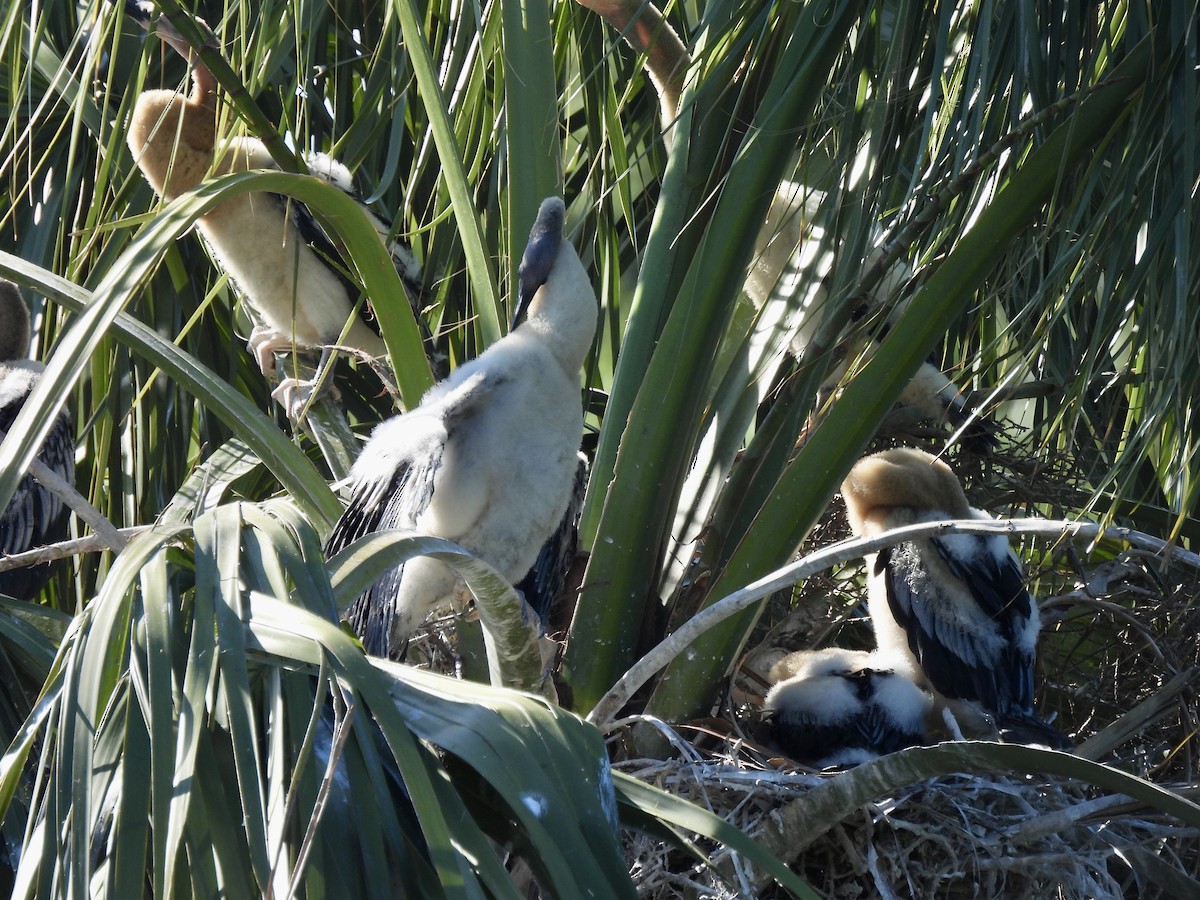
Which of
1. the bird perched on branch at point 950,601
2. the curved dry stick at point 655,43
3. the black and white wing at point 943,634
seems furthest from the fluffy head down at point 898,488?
the curved dry stick at point 655,43

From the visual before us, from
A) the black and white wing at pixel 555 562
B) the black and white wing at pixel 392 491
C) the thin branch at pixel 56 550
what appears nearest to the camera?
the thin branch at pixel 56 550

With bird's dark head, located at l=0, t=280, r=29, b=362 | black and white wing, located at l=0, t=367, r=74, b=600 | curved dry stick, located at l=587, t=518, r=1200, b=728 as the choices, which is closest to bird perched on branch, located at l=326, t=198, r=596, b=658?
curved dry stick, located at l=587, t=518, r=1200, b=728

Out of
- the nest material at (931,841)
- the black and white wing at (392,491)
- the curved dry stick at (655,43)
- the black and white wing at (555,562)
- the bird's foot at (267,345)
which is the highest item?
the curved dry stick at (655,43)

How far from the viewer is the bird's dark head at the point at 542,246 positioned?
3057mm

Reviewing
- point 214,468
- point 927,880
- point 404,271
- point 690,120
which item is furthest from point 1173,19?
point 404,271

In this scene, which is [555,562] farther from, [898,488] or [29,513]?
[29,513]

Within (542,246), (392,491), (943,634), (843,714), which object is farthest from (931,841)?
(542,246)

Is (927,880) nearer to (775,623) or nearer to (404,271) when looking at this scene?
(775,623)

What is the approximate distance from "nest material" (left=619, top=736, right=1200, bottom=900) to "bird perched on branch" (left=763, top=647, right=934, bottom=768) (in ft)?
1.61

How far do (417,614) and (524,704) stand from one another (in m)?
1.83

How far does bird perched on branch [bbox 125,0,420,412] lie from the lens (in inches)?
165

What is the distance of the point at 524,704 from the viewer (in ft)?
4.68

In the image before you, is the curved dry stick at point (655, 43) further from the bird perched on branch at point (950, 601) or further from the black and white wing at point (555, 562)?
the bird perched on branch at point (950, 601)

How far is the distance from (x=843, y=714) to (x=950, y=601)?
0.58 m
